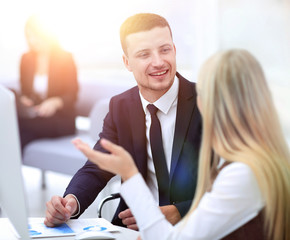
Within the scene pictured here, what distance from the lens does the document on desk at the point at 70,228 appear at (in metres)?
1.49

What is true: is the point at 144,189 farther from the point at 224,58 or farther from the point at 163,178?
the point at 163,178

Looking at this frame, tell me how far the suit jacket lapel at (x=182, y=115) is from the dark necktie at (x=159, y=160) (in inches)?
2.3

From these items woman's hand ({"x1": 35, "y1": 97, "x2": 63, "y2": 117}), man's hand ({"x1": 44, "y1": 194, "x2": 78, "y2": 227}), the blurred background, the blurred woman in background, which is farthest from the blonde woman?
the blurred background

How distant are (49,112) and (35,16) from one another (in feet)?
2.97

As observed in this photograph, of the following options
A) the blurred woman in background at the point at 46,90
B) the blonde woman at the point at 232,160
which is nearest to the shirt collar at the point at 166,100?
the blonde woman at the point at 232,160

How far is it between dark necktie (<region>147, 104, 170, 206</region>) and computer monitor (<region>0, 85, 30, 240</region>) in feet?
1.91

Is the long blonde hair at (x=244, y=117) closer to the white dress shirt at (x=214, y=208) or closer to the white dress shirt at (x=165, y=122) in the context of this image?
the white dress shirt at (x=214, y=208)

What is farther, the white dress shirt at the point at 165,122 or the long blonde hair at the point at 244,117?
the white dress shirt at the point at 165,122

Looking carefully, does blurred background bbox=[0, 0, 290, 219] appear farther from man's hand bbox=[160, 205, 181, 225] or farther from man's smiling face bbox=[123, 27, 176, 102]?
man's hand bbox=[160, 205, 181, 225]

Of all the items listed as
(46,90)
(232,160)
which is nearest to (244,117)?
(232,160)

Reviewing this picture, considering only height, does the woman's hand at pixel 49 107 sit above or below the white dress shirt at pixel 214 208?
below

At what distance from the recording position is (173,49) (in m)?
1.79

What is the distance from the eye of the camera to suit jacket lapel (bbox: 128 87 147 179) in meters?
1.79

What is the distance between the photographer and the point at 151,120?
1.80 meters
